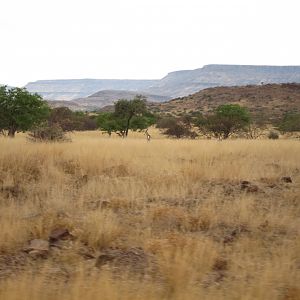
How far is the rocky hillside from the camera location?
76.8m

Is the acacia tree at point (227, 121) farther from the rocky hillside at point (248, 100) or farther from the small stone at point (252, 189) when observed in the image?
the rocky hillside at point (248, 100)

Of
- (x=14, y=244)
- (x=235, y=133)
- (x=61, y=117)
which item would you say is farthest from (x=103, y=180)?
(x=61, y=117)

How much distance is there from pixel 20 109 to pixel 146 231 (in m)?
22.0

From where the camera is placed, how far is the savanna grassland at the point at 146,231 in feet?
13.6

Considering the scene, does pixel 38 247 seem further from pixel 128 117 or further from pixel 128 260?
pixel 128 117

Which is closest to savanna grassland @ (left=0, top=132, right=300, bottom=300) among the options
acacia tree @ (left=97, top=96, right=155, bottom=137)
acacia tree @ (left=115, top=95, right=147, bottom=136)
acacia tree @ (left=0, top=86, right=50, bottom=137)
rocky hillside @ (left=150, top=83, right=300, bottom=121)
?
acacia tree @ (left=0, top=86, right=50, bottom=137)

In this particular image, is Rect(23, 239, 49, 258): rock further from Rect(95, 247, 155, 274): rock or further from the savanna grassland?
Rect(95, 247, 155, 274): rock

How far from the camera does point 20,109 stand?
85.6ft

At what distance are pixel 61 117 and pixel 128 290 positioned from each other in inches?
1662

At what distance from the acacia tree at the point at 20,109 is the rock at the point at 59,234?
2127 centimetres

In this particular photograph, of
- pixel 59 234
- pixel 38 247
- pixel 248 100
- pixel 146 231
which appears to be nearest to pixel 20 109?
pixel 59 234

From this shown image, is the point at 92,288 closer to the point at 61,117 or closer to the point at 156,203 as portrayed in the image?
the point at 156,203

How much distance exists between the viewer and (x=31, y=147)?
514 inches

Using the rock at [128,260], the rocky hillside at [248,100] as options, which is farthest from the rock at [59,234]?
the rocky hillside at [248,100]
